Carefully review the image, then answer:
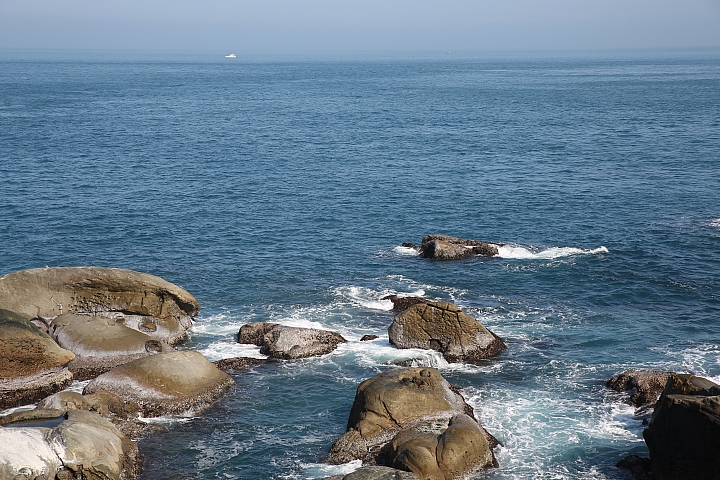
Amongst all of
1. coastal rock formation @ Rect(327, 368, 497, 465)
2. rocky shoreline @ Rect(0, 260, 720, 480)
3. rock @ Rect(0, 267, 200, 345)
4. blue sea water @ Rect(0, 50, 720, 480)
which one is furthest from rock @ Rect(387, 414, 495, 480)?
rock @ Rect(0, 267, 200, 345)

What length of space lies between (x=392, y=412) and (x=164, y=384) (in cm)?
1156

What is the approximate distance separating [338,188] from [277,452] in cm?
5332

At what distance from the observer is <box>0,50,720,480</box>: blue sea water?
3341cm

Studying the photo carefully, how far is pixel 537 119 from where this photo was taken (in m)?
132

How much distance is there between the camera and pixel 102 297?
43.2 metres

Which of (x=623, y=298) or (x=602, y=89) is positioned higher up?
(x=602, y=89)

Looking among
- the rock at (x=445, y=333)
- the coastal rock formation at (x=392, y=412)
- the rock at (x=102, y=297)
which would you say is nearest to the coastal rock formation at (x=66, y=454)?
the coastal rock formation at (x=392, y=412)

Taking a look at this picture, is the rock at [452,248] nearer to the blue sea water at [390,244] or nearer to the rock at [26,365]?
the blue sea water at [390,244]

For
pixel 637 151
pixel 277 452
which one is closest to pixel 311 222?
pixel 277 452

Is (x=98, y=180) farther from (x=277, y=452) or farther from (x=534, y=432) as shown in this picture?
(x=534, y=432)

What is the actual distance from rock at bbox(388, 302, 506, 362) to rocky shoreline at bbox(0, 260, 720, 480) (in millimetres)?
58

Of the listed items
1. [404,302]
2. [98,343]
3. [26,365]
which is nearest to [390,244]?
[404,302]

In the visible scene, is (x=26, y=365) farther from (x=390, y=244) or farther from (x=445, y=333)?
(x=390, y=244)

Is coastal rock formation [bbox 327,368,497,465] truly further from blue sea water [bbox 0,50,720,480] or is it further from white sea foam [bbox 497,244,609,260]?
white sea foam [bbox 497,244,609,260]
